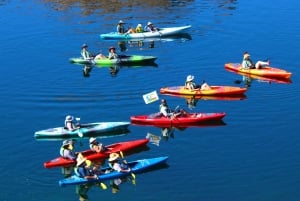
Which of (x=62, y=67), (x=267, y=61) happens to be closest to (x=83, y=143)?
(x=62, y=67)

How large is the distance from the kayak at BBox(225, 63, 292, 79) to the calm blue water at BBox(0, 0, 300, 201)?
0.59m

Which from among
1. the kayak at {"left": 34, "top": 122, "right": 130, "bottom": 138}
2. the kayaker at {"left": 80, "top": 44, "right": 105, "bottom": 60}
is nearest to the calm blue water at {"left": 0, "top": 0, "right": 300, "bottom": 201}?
the kayak at {"left": 34, "top": 122, "right": 130, "bottom": 138}

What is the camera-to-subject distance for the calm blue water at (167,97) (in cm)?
3206

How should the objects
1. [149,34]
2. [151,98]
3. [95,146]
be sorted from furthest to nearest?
[149,34], [151,98], [95,146]

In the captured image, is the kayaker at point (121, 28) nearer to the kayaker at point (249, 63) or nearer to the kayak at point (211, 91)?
the kayaker at point (249, 63)

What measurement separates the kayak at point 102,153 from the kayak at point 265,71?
13.9 m

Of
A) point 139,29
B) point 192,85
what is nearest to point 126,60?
point 139,29

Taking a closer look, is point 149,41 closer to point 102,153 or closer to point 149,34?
point 149,34

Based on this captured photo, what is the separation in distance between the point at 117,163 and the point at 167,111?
24.6 ft

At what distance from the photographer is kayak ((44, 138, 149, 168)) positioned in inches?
1340

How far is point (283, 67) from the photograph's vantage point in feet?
158

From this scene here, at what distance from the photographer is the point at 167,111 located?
3919 cm

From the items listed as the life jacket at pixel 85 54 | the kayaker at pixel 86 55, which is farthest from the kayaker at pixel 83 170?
the life jacket at pixel 85 54

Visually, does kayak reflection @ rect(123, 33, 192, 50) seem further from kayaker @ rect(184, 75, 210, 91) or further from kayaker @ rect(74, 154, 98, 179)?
kayaker @ rect(74, 154, 98, 179)
